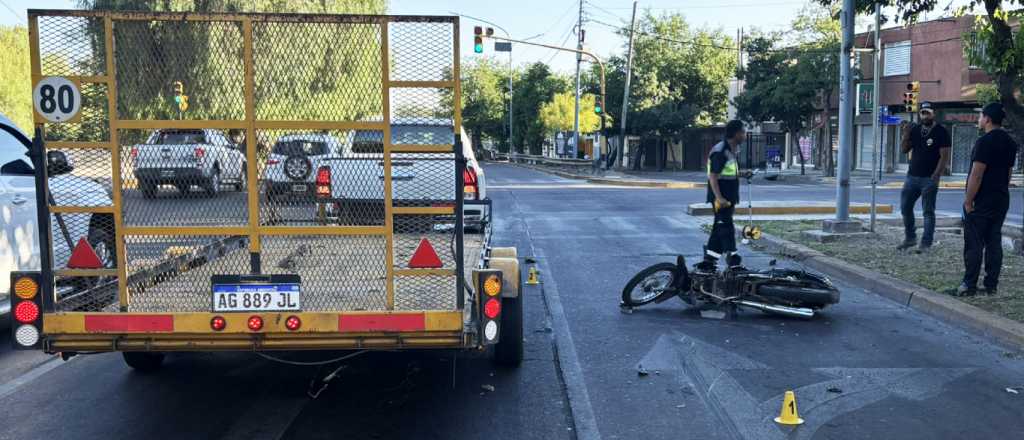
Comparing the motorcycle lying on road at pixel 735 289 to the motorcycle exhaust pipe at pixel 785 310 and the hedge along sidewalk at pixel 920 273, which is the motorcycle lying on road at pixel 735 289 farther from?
the hedge along sidewalk at pixel 920 273

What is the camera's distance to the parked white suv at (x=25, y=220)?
468 cm

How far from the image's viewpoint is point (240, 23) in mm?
4289

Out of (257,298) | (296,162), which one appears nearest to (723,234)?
(296,162)

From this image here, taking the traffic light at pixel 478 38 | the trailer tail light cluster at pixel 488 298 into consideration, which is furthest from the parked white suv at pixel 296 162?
the traffic light at pixel 478 38

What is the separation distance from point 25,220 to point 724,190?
641cm

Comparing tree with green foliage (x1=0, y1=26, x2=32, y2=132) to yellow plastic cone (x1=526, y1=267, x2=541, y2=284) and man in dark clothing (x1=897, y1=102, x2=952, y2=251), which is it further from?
man in dark clothing (x1=897, y1=102, x2=952, y2=251)

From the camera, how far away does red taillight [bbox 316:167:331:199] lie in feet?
15.0

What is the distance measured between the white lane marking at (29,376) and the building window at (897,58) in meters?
38.2

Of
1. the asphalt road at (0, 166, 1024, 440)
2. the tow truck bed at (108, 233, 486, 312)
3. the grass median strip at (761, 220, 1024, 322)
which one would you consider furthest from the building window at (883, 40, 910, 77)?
the tow truck bed at (108, 233, 486, 312)

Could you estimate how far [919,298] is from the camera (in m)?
8.18

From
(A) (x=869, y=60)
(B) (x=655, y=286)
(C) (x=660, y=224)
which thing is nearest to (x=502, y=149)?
(A) (x=869, y=60)

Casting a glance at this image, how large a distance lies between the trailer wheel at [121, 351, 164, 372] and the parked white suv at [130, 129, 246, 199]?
2.01 meters

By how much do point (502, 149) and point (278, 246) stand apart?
78767 millimetres

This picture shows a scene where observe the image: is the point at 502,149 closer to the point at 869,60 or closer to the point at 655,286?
the point at 869,60
